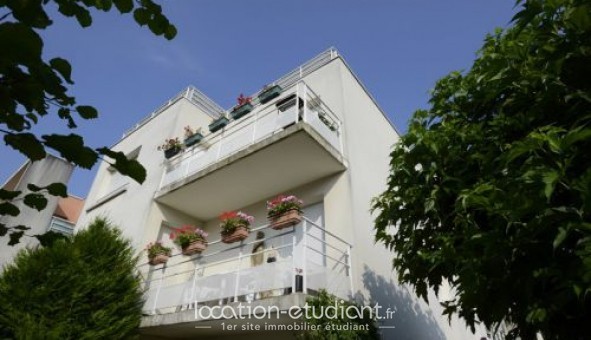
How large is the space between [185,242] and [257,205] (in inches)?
87.1

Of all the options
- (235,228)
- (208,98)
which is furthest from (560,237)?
(208,98)

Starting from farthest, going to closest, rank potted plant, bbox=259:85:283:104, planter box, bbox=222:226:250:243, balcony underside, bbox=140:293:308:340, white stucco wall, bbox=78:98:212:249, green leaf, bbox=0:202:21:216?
white stucco wall, bbox=78:98:212:249
potted plant, bbox=259:85:283:104
planter box, bbox=222:226:250:243
balcony underside, bbox=140:293:308:340
green leaf, bbox=0:202:21:216

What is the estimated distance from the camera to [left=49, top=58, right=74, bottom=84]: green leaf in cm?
130

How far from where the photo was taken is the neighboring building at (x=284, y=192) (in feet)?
20.1

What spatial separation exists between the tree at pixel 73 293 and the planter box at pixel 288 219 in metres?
3.51

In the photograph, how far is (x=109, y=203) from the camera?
38.1 ft

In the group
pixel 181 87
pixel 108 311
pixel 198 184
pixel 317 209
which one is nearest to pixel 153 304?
pixel 108 311

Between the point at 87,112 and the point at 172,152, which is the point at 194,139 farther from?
the point at 87,112

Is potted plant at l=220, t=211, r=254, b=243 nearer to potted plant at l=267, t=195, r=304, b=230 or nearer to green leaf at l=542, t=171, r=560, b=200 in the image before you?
potted plant at l=267, t=195, r=304, b=230

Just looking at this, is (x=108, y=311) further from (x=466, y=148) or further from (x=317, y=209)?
(x=466, y=148)

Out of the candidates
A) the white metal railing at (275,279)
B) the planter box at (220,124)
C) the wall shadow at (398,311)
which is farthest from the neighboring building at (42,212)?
the wall shadow at (398,311)

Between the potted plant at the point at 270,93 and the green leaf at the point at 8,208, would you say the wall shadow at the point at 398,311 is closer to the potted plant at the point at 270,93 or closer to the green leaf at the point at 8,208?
the potted plant at the point at 270,93

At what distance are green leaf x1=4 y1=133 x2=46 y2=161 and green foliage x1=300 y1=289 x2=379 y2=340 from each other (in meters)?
4.48

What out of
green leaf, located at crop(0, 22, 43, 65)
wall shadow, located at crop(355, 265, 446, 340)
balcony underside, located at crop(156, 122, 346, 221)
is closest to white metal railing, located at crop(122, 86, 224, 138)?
balcony underside, located at crop(156, 122, 346, 221)
